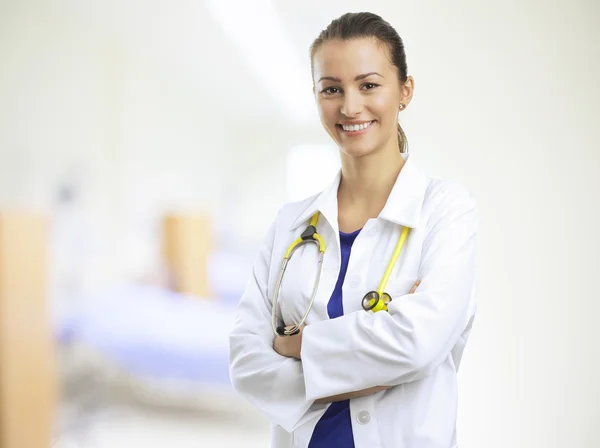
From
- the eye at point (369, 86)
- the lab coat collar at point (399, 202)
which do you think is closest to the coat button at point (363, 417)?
the lab coat collar at point (399, 202)

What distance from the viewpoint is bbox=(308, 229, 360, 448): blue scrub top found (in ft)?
3.56

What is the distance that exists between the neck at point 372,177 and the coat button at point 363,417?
1.20ft

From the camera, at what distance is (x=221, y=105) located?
180 inches

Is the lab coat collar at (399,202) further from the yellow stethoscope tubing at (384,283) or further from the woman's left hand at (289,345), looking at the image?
the woman's left hand at (289,345)

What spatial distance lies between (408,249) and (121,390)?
2.89m

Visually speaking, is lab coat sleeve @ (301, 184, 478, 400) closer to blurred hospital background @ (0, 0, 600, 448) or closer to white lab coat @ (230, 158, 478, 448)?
white lab coat @ (230, 158, 478, 448)

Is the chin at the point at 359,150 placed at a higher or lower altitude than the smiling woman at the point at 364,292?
higher

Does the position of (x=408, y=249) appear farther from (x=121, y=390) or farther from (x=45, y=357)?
(x=121, y=390)

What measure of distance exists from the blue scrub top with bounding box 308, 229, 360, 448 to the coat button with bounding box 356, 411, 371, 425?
23 mm

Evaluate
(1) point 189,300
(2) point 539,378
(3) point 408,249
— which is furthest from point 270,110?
(3) point 408,249

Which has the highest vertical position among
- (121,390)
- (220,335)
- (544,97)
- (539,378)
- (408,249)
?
(544,97)

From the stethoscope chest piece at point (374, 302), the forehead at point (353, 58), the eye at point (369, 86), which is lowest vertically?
the stethoscope chest piece at point (374, 302)

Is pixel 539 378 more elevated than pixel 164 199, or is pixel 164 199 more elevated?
pixel 164 199

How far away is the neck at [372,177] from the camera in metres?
1.21
